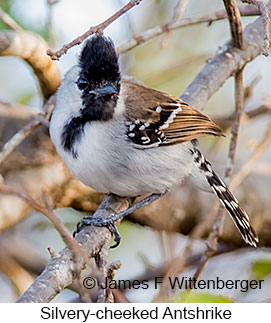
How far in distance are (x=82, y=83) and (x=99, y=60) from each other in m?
0.17

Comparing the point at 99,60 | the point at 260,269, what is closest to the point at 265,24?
the point at 99,60

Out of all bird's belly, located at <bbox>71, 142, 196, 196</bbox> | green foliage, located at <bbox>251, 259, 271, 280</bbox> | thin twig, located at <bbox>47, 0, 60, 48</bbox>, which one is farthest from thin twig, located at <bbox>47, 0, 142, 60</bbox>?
green foliage, located at <bbox>251, 259, 271, 280</bbox>

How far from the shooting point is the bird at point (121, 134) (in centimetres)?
293

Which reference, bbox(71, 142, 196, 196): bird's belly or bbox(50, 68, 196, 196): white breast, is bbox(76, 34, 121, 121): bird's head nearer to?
bbox(50, 68, 196, 196): white breast

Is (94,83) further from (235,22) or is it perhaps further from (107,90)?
(235,22)

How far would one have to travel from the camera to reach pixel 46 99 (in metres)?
3.94

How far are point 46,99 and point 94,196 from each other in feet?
2.29

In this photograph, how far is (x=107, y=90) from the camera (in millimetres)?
2918

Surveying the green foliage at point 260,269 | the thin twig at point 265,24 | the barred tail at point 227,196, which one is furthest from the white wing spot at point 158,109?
the green foliage at point 260,269

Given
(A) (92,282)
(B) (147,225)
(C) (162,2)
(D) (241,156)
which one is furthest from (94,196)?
(C) (162,2)

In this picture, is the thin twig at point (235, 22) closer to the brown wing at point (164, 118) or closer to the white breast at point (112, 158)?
the brown wing at point (164, 118)

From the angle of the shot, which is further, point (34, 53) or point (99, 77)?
point (34, 53)

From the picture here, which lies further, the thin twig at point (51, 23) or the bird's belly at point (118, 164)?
the thin twig at point (51, 23)
